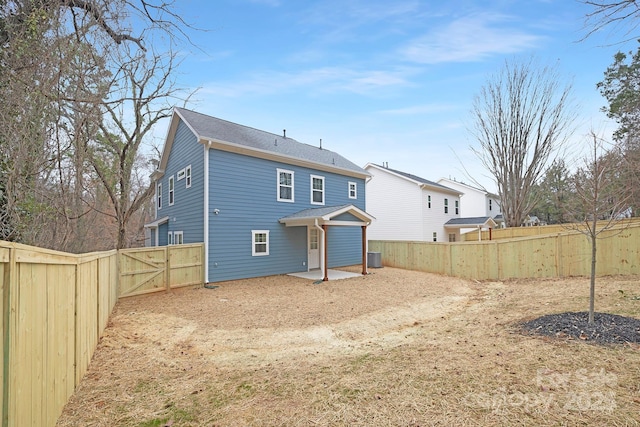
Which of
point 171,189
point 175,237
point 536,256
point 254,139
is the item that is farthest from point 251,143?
point 536,256

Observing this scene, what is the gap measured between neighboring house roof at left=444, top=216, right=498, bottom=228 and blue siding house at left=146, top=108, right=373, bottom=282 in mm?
9766

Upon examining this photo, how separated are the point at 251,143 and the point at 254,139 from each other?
920mm

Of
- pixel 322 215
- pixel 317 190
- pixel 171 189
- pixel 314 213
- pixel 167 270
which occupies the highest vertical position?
pixel 171 189

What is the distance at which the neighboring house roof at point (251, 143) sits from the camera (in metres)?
11.4

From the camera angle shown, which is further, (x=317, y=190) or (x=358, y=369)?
(x=317, y=190)

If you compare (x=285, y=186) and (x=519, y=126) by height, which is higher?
(x=519, y=126)

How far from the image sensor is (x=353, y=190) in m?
16.1

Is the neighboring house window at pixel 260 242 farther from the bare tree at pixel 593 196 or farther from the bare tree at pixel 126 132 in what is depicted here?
the bare tree at pixel 593 196

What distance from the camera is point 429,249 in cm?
1384

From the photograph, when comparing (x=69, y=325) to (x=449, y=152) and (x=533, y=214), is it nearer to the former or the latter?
(x=449, y=152)

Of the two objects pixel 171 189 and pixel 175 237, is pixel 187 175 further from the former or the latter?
pixel 175 237

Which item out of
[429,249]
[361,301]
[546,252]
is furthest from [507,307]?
[429,249]

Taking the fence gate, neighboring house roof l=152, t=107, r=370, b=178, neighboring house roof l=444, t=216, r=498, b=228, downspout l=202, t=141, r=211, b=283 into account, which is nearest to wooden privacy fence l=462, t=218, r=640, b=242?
neighboring house roof l=444, t=216, r=498, b=228

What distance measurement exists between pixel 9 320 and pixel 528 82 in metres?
22.0
